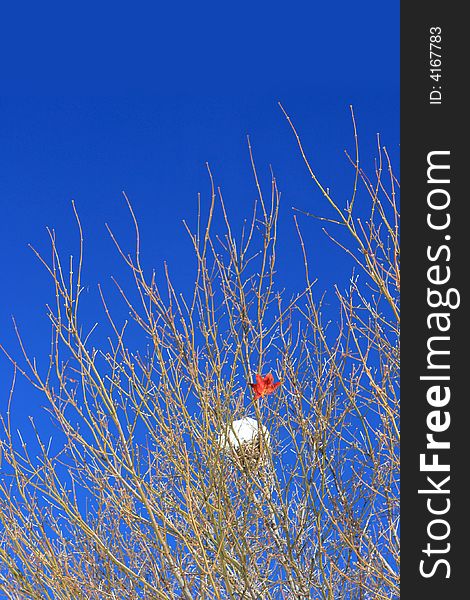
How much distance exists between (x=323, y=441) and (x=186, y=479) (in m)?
0.87

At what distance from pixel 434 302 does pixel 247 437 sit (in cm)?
136

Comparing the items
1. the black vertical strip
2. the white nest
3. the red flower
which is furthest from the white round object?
the black vertical strip

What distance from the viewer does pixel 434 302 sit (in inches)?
96.8

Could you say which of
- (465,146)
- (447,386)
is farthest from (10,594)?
(465,146)

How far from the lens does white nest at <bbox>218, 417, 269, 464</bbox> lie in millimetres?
3410

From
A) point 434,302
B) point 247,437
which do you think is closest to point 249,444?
point 247,437

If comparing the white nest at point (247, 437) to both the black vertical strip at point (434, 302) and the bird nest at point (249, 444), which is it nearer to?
the bird nest at point (249, 444)

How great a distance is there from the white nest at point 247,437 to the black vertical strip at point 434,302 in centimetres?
106

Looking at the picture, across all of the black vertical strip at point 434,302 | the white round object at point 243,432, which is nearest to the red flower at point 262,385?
the white round object at point 243,432

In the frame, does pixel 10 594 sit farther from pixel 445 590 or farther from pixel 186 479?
pixel 445 590

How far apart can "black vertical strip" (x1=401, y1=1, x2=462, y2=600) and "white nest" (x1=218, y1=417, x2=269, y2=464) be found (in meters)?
1.06

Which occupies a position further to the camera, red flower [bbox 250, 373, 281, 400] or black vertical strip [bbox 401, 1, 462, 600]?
red flower [bbox 250, 373, 281, 400]

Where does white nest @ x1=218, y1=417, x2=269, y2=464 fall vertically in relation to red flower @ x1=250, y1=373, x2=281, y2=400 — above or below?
below

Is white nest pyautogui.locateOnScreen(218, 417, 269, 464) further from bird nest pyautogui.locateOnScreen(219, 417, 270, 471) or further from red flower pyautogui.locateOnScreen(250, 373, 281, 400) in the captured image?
red flower pyautogui.locateOnScreen(250, 373, 281, 400)
